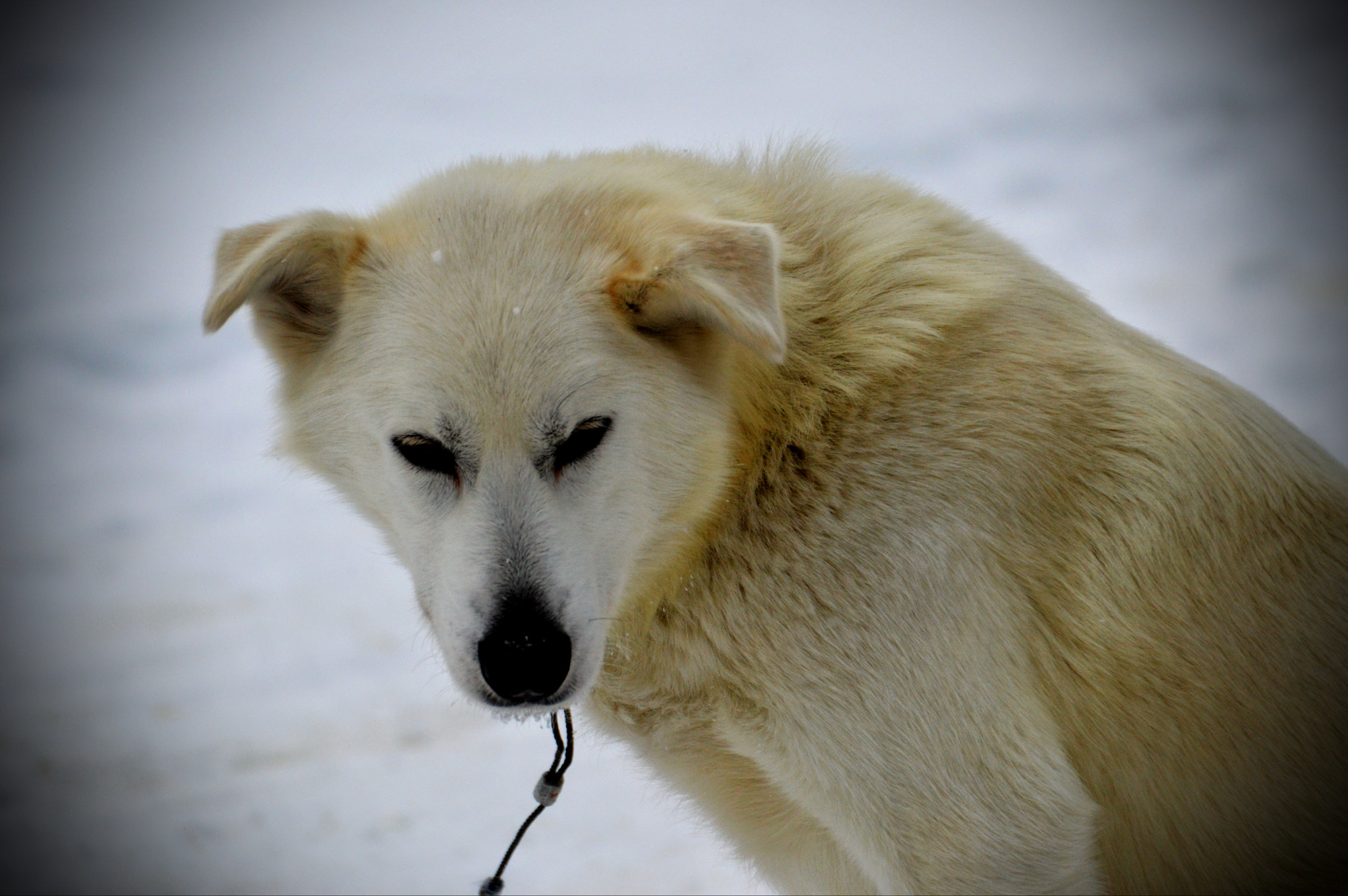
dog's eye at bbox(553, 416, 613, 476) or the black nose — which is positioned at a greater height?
dog's eye at bbox(553, 416, 613, 476)

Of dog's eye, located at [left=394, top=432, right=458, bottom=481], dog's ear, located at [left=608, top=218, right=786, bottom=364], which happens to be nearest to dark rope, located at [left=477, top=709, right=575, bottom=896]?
dog's eye, located at [left=394, top=432, right=458, bottom=481]

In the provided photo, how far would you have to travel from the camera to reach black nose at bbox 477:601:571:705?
6.11ft

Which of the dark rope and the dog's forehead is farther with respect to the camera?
the dark rope

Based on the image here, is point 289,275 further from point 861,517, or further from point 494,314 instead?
point 861,517

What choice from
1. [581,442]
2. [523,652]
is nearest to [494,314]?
[581,442]

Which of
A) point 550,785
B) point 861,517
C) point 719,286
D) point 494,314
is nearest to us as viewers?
point 719,286

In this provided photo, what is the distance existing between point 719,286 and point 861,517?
61 cm

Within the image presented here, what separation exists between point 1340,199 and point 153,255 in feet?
29.8

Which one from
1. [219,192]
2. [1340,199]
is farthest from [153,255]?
[1340,199]

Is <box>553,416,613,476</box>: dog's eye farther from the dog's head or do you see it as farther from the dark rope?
the dark rope

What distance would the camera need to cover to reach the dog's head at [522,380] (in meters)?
1.89

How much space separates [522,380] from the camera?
1903 mm

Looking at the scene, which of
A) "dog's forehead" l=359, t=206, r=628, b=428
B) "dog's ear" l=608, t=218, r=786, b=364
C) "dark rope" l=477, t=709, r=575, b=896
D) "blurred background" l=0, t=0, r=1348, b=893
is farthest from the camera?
"blurred background" l=0, t=0, r=1348, b=893

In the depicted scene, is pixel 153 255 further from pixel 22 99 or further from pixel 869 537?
pixel 869 537
